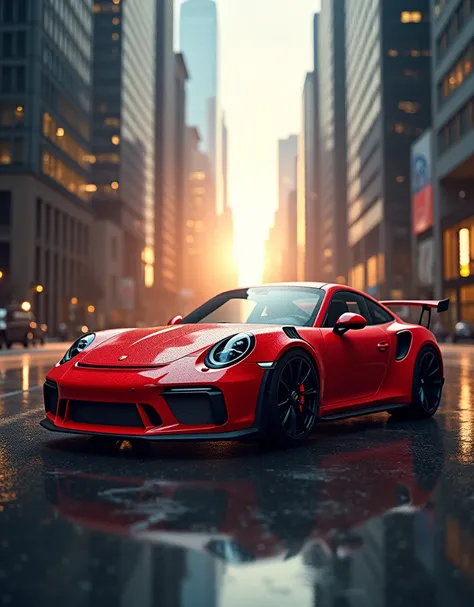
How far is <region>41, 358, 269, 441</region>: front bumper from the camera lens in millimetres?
4992

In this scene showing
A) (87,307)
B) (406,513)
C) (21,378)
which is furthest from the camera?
(87,307)

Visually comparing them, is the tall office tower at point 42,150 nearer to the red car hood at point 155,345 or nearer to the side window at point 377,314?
the side window at point 377,314

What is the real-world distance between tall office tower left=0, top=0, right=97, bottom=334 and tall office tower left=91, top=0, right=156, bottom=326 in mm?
14288

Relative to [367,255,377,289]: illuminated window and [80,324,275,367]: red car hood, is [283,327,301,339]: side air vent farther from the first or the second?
[367,255,377,289]: illuminated window

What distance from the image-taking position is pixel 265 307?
259 inches

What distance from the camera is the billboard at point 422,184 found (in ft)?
200

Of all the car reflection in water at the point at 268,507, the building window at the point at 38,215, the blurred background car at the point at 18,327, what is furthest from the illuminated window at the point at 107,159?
the car reflection in water at the point at 268,507

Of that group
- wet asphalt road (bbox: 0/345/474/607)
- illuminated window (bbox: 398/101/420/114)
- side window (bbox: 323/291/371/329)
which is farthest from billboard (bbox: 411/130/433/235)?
wet asphalt road (bbox: 0/345/474/607)

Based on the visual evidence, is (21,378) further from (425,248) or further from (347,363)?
(425,248)

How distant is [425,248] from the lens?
212ft

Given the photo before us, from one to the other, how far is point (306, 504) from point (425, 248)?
63100 millimetres

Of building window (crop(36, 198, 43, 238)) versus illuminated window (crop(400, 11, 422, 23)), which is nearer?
building window (crop(36, 198, 43, 238))

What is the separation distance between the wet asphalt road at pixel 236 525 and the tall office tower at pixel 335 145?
11218 cm

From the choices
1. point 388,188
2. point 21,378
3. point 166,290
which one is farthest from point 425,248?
point 166,290
